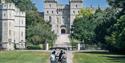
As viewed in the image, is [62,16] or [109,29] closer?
[109,29]

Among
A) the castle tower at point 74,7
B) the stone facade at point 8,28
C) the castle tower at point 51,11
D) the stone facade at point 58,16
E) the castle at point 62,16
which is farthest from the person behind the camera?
the castle tower at point 51,11

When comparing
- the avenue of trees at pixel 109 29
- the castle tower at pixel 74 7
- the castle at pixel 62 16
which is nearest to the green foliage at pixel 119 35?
the avenue of trees at pixel 109 29

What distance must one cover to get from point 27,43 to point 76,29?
69.1 feet

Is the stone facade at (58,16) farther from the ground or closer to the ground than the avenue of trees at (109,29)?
farther from the ground

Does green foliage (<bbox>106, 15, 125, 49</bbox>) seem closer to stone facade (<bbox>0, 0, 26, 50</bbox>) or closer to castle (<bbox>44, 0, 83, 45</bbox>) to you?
stone facade (<bbox>0, 0, 26, 50</bbox>)

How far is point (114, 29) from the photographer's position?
267 feet

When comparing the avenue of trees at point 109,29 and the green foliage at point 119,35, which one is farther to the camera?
the avenue of trees at point 109,29

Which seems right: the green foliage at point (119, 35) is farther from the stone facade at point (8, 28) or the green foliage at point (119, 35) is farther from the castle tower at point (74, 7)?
the castle tower at point (74, 7)

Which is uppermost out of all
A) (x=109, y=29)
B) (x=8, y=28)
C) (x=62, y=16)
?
(x=62, y=16)

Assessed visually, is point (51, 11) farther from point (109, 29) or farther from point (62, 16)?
point (109, 29)

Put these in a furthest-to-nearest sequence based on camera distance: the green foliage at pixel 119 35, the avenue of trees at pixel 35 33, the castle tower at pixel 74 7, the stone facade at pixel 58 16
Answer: the stone facade at pixel 58 16
the castle tower at pixel 74 7
the avenue of trees at pixel 35 33
the green foliage at pixel 119 35

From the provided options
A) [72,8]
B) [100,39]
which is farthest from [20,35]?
[72,8]

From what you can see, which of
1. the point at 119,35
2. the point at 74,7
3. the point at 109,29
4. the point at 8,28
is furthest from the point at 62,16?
the point at 119,35

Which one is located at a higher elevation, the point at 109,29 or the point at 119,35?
the point at 109,29
